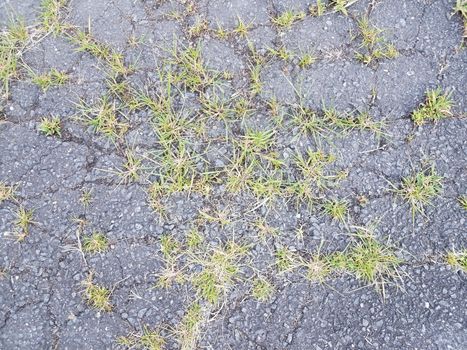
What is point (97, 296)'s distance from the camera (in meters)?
2.30

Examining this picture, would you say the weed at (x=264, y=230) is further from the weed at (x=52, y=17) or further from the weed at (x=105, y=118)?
the weed at (x=52, y=17)

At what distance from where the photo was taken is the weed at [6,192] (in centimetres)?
241

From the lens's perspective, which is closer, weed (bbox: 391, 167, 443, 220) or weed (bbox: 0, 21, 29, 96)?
weed (bbox: 391, 167, 443, 220)

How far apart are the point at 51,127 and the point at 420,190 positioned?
1570 mm

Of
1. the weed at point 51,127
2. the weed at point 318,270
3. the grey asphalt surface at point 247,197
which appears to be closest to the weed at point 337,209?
the grey asphalt surface at point 247,197

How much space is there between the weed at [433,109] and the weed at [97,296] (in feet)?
4.81

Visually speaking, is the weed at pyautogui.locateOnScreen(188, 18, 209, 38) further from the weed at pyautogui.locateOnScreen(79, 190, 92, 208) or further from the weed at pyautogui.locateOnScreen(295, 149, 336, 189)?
the weed at pyautogui.locateOnScreen(79, 190, 92, 208)

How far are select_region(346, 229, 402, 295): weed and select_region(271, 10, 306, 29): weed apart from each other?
0.97m

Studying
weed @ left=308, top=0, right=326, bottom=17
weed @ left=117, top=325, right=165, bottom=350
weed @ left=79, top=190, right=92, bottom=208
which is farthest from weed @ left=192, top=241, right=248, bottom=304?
weed @ left=308, top=0, right=326, bottom=17

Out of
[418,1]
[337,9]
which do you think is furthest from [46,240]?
[418,1]

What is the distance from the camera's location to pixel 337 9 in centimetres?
251

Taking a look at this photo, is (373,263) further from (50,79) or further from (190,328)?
(50,79)

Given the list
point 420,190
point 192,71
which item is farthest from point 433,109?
point 192,71

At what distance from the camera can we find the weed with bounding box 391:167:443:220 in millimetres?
2352
